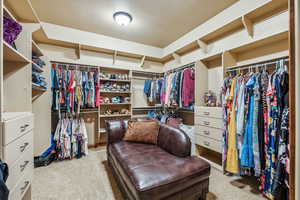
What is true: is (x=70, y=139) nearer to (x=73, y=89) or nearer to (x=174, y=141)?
(x=73, y=89)

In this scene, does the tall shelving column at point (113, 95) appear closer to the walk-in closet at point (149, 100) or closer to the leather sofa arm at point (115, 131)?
the walk-in closet at point (149, 100)

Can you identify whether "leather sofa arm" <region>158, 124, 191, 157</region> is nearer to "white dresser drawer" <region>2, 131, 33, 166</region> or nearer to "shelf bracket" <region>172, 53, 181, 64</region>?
"white dresser drawer" <region>2, 131, 33, 166</region>

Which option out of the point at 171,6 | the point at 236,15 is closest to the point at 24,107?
the point at 171,6

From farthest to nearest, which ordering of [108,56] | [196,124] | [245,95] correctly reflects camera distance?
[108,56], [196,124], [245,95]

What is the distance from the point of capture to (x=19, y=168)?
101 centimetres

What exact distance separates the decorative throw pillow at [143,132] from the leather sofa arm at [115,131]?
0.10m

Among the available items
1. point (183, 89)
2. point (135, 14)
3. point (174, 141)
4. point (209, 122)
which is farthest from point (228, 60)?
point (135, 14)

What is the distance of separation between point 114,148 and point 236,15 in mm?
2590

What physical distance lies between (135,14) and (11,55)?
1.77 meters

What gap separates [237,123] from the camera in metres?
1.64

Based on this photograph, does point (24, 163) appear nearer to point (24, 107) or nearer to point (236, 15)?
point (24, 107)

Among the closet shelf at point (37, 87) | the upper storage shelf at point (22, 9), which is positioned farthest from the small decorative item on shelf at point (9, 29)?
the closet shelf at point (37, 87)

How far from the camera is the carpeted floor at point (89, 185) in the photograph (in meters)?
1.46

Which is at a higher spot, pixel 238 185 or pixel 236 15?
pixel 236 15
